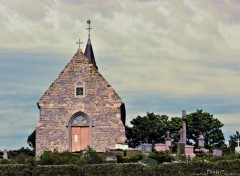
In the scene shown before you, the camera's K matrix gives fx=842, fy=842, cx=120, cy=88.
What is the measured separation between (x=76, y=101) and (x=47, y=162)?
12121mm

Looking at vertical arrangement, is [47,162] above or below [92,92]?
below

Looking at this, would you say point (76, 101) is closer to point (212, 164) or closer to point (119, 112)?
point (119, 112)

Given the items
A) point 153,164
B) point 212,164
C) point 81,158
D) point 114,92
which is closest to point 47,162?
point 81,158

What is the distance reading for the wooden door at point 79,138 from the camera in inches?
2260

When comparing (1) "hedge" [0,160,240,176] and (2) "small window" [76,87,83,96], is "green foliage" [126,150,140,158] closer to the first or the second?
(1) "hedge" [0,160,240,176]

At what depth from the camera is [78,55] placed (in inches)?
2315

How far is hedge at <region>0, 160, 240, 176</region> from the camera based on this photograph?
4316cm

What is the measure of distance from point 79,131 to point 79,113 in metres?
1.25

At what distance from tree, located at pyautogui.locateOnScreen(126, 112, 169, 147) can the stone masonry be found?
38.9ft

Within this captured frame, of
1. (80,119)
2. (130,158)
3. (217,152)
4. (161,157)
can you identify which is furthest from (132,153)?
(80,119)

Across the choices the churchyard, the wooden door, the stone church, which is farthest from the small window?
the churchyard

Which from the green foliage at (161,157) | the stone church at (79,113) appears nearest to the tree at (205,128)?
the stone church at (79,113)

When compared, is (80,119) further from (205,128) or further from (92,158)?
(205,128)

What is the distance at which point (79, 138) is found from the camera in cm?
5762
